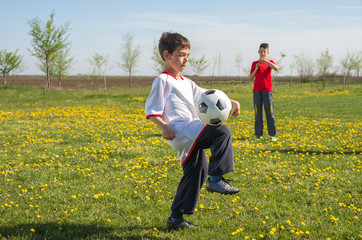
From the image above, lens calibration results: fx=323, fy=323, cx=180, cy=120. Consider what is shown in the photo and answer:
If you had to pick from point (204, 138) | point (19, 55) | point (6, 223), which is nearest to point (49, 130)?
point (6, 223)

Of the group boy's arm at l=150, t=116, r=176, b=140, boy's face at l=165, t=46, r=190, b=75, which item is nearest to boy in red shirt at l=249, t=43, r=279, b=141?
boy's face at l=165, t=46, r=190, b=75

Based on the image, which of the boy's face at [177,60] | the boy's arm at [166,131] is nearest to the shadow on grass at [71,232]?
the boy's arm at [166,131]

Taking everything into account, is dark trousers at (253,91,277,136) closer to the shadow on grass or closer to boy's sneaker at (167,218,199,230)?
boy's sneaker at (167,218,199,230)

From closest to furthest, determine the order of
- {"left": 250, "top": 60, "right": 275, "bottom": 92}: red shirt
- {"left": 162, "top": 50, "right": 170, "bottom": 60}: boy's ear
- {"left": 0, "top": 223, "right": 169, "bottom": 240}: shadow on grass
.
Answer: {"left": 162, "top": 50, "right": 170, "bottom": 60}: boy's ear, {"left": 0, "top": 223, "right": 169, "bottom": 240}: shadow on grass, {"left": 250, "top": 60, "right": 275, "bottom": 92}: red shirt

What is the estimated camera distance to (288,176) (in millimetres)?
6270

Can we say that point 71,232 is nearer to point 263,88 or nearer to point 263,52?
point 263,52

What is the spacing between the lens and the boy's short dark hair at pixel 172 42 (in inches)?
138

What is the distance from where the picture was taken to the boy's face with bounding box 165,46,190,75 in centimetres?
353

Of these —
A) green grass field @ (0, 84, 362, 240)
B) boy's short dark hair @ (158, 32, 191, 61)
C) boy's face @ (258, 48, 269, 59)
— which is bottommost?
green grass field @ (0, 84, 362, 240)

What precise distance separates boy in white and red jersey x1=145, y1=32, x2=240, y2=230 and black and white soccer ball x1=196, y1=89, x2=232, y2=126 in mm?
93

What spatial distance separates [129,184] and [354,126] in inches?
435

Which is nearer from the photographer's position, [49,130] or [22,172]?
[22,172]

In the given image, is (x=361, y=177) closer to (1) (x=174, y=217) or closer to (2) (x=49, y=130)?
(1) (x=174, y=217)

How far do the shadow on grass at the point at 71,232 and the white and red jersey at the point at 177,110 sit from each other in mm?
1109
